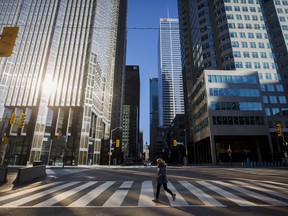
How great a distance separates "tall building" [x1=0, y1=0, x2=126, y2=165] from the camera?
1949 inches

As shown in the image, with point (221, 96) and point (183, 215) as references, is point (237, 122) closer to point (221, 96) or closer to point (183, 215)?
point (221, 96)

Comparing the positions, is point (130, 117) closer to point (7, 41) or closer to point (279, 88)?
point (279, 88)

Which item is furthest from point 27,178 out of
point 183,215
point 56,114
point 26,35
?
point 26,35

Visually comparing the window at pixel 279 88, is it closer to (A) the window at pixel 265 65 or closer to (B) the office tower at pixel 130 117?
(A) the window at pixel 265 65

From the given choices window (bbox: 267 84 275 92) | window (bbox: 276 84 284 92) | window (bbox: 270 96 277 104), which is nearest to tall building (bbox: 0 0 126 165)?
window (bbox: 267 84 275 92)

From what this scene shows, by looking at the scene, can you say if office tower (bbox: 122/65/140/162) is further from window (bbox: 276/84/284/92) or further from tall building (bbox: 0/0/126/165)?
window (bbox: 276/84/284/92)

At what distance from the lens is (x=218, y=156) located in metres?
48.3

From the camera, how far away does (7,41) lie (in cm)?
631

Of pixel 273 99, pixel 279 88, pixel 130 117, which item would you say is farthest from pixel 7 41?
pixel 130 117

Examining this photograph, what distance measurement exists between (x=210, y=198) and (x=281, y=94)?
6511 cm

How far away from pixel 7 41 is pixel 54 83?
2034 inches

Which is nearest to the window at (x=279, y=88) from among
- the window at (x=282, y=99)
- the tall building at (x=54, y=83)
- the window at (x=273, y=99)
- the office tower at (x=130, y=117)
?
the window at (x=282, y=99)

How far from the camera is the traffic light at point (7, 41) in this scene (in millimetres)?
6273

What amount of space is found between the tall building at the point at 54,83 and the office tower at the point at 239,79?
1304 inches
